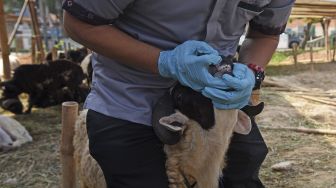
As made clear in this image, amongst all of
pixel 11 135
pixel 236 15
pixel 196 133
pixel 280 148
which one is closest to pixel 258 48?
pixel 236 15

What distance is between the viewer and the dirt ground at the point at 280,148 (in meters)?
4.88

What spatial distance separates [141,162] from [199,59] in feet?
1.71

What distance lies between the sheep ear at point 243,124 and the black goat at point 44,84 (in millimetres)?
7073

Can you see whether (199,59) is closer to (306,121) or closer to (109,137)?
(109,137)

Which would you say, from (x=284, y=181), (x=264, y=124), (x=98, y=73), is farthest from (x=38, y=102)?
(x=98, y=73)

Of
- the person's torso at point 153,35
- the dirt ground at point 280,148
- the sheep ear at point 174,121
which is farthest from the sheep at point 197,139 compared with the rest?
the dirt ground at point 280,148

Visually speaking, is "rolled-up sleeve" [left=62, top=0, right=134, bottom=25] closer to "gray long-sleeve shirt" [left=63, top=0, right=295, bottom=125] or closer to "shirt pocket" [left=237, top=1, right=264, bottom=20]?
"gray long-sleeve shirt" [left=63, top=0, right=295, bottom=125]

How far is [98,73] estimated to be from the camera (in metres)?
2.00

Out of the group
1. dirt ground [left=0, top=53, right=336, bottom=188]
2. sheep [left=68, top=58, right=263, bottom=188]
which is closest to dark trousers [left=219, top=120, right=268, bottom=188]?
sheep [left=68, top=58, right=263, bottom=188]

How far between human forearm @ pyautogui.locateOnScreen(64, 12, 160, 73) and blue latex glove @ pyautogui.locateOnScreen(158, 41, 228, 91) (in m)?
0.05

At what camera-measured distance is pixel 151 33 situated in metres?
1.88

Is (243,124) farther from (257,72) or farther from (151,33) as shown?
(151,33)

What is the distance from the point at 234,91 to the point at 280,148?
4.30 meters

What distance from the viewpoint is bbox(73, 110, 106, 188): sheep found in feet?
7.41
